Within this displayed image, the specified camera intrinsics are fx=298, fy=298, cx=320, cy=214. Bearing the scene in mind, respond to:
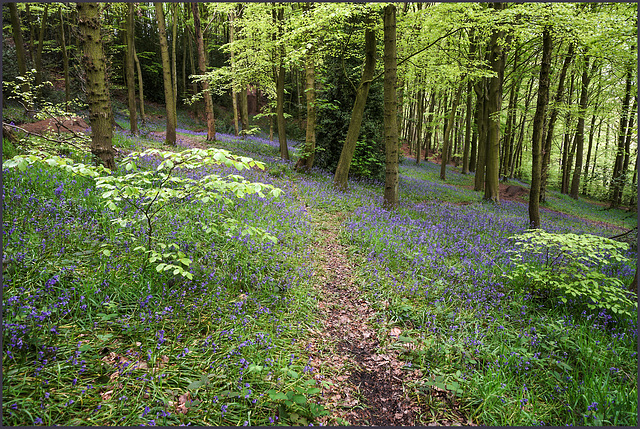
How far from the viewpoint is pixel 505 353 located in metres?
3.86

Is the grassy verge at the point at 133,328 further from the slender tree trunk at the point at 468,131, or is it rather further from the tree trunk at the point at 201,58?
the slender tree trunk at the point at 468,131

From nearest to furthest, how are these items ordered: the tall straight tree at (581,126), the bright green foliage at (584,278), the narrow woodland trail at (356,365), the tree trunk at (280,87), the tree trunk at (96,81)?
the narrow woodland trail at (356,365) → the bright green foliage at (584,278) → the tree trunk at (96,81) → the tree trunk at (280,87) → the tall straight tree at (581,126)

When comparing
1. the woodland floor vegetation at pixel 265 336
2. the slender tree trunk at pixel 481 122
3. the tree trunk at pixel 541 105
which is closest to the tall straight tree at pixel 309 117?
the tree trunk at pixel 541 105

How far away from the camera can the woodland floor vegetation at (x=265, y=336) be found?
277 centimetres

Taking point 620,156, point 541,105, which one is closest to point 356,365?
point 541,105

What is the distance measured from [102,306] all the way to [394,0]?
10.0m

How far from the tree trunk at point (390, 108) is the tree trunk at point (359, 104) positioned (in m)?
1.96

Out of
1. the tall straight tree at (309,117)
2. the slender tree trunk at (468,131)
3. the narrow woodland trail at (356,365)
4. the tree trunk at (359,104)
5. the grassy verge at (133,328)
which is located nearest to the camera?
the grassy verge at (133,328)

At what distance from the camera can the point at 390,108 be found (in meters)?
10.6

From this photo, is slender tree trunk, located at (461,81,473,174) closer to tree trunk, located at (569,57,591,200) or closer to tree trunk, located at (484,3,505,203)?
tree trunk, located at (569,57,591,200)

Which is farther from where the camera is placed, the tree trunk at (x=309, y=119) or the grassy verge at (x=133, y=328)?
the tree trunk at (x=309, y=119)

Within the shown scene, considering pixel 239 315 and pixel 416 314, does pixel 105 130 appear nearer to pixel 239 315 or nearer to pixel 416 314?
pixel 239 315

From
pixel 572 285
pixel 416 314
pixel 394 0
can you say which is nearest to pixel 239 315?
pixel 416 314

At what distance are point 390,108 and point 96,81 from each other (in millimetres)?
8485
